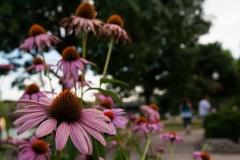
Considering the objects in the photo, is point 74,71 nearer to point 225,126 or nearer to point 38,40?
point 38,40

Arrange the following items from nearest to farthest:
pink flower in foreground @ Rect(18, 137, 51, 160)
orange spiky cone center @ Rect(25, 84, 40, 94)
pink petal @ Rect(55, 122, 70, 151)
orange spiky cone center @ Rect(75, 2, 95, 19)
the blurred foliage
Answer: pink petal @ Rect(55, 122, 70, 151) < pink flower in foreground @ Rect(18, 137, 51, 160) < orange spiky cone center @ Rect(25, 84, 40, 94) < orange spiky cone center @ Rect(75, 2, 95, 19) < the blurred foliage

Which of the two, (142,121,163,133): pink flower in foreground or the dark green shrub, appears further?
the dark green shrub

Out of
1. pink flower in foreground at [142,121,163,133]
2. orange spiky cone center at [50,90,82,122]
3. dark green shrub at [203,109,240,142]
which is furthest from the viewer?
dark green shrub at [203,109,240,142]

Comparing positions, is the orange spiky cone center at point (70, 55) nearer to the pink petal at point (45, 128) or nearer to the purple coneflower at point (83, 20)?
the purple coneflower at point (83, 20)

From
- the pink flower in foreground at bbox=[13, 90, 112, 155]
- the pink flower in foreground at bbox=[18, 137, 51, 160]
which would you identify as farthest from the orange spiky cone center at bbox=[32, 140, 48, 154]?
the pink flower in foreground at bbox=[13, 90, 112, 155]

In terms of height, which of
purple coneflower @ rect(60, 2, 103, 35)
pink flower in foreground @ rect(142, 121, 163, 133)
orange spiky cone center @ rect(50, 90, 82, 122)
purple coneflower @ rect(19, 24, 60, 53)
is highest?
purple coneflower @ rect(60, 2, 103, 35)

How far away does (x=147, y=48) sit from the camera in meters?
9.99

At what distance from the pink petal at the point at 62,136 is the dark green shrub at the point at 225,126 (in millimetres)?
7814

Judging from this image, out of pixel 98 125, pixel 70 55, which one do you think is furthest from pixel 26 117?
pixel 70 55

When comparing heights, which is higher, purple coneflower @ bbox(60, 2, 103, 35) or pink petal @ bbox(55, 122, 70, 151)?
purple coneflower @ bbox(60, 2, 103, 35)

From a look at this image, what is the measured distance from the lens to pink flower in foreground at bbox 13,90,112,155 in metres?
1.10

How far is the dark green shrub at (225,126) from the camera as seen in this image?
28.0 feet

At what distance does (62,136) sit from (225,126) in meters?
8.04

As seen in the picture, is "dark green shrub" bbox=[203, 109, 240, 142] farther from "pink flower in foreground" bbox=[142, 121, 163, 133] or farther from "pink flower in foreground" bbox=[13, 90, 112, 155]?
"pink flower in foreground" bbox=[13, 90, 112, 155]
